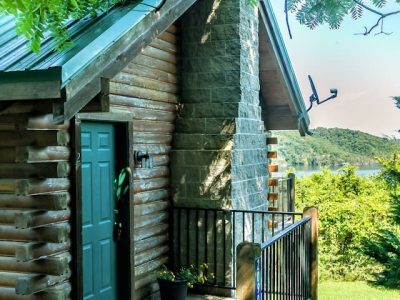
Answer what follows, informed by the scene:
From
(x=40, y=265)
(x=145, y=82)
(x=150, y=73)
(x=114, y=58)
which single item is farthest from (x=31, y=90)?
(x=150, y=73)

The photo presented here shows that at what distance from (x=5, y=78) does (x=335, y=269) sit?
32.0ft

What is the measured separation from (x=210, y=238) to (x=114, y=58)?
3.64 meters

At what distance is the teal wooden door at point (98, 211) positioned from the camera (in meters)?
6.08

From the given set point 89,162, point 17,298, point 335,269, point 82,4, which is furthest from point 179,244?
point 335,269

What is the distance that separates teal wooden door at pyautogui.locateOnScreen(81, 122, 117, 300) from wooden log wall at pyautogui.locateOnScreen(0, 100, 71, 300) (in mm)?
874

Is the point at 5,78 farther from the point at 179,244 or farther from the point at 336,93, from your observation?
the point at 336,93

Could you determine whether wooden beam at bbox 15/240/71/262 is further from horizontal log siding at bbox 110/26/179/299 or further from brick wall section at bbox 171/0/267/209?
brick wall section at bbox 171/0/267/209

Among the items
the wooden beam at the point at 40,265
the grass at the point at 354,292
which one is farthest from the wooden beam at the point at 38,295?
the grass at the point at 354,292

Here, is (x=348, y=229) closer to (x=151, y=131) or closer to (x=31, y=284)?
(x=151, y=131)

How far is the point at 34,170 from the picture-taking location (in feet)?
15.5

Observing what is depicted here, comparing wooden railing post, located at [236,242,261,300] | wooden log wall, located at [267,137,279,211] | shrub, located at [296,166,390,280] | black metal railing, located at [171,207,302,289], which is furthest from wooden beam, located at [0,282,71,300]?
shrub, located at [296,166,390,280]

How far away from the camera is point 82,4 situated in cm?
493

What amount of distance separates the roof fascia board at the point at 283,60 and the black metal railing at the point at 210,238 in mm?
3441

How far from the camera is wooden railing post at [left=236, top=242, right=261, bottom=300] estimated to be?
4098 millimetres
